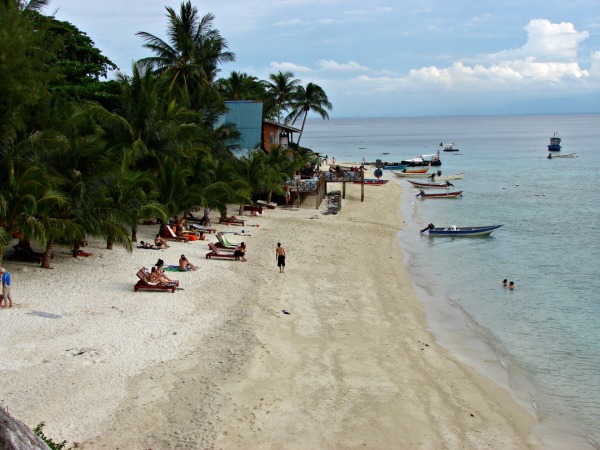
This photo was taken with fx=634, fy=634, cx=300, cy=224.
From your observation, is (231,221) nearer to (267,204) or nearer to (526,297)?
(267,204)

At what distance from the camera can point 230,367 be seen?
11914 mm

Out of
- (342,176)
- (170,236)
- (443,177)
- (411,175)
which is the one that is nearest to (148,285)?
(170,236)

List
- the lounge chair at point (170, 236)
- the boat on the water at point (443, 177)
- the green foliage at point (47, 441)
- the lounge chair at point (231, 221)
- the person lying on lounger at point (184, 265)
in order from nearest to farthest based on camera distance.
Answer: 1. the green foliage at point (47, 441)
2. the person lying on lounger at point (184, 265)
3. the lounge chair at point (170, 236)
4. the lounge chair at point (231, 221)
5. the boat on the water at point (443, 177)

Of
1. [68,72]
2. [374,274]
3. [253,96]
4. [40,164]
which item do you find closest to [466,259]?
[374,274]

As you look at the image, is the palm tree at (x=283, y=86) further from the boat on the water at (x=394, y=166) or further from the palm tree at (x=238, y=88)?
the boat on the water at (x=394, y=166)

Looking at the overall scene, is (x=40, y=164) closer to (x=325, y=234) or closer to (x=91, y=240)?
(x=91, y=240)

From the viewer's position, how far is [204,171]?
2666 centimetres

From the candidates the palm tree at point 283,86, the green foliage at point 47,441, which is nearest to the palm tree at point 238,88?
the palm tree at point 283,86

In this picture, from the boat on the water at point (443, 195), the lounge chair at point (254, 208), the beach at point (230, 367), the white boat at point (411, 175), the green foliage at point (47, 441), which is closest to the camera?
the green foliage at point (47, 441)

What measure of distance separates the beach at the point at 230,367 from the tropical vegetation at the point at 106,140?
1675mm

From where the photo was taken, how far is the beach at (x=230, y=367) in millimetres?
9656

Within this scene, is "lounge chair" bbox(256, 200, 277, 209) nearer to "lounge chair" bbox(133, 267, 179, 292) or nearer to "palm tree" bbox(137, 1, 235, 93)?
"palm tree" bbox(137, 1, 235, 93)

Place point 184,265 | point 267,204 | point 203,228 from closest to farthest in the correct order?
1. point 184,265
2. point 203,228
3. point 267,204

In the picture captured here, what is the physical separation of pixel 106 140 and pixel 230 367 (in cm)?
1471
